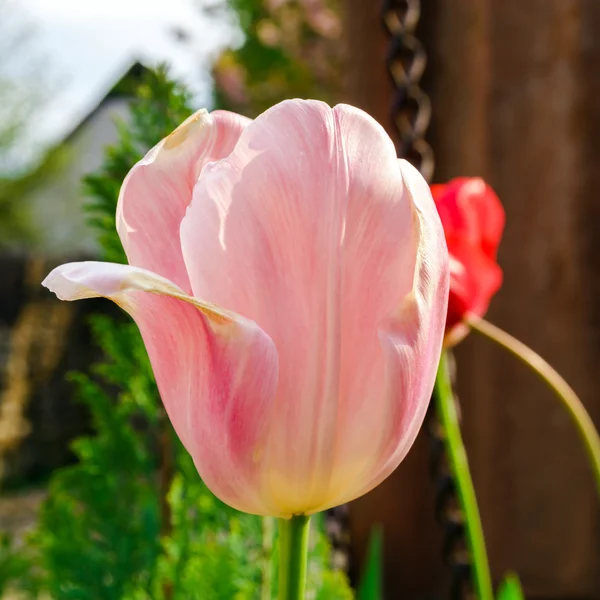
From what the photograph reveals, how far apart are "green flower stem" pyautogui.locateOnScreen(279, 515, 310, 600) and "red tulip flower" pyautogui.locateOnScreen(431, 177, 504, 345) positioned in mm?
307

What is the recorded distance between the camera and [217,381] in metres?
0.24

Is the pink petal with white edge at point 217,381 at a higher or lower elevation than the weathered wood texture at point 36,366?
higher

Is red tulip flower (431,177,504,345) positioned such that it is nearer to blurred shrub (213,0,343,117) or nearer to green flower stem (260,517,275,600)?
green flower stem (260,517,275,600)

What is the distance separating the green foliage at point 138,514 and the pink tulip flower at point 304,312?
0.27m

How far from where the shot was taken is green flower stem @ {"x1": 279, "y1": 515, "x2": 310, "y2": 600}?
0.24 m

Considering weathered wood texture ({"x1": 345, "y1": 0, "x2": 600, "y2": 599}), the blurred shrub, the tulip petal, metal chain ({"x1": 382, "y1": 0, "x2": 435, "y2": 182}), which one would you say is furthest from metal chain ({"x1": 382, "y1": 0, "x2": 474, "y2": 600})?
the blurred shrub

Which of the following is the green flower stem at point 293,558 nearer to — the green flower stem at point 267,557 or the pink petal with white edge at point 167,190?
the pink petal with white edge at point 167,190

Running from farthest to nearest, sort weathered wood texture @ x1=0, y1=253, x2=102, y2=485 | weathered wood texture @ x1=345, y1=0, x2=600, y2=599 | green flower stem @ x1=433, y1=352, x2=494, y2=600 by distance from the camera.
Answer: weathered wood texture @ x1=0, y1=253, x2=102, y2=485
weathered wood texture @ x1=345, y1=0, x2=600, y2=599
green flower stem @ x1=433, y1=352, x2=494, y2=600

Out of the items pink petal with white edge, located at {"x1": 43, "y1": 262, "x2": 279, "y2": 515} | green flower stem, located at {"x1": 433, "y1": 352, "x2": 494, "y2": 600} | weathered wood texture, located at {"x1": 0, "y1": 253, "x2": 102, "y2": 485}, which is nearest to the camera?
pink petal with white edge, located at {"x1": 43, "y1": 262, "x2": 279, "y2": 515}

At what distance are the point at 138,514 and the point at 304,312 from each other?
0.50 meters

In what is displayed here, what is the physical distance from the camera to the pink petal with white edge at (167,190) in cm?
27

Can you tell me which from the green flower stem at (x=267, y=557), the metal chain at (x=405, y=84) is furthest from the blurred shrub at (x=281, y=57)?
the green flower stem at (x=267, y=557)

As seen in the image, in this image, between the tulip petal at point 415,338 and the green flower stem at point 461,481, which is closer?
the tulip petal at point 415,338

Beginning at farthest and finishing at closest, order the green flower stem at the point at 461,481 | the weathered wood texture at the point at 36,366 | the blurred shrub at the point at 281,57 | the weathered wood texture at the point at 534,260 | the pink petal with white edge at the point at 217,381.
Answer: the blurred shrub at the point at 281,57 → the weathered wood texture at the point at 36,366 → the weathered wood texture at the point at 534,260 → the green flower stem at the point at 461,481 → the pink petal with white edge at the point at 217,381
